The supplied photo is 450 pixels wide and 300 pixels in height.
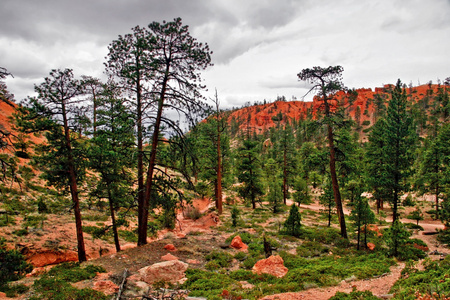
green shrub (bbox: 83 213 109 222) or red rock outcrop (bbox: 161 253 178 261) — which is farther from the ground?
red rock outcrop (bbox: 161 253 178 261)

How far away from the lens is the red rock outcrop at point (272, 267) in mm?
9430

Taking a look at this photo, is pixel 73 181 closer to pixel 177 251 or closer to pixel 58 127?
pixel 58 127

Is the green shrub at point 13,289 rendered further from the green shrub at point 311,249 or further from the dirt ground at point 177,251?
the green shrub at point 311,249

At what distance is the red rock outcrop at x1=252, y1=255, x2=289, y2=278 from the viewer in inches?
371

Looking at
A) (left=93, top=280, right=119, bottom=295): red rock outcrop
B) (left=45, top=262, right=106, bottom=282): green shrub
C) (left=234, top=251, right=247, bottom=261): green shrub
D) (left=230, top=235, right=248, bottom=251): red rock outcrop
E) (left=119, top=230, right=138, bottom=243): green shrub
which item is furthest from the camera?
(left=119, top=230, right=138, bottom=243): green shrub

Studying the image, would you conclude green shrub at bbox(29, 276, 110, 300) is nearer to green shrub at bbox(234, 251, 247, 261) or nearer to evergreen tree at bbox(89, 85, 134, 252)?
evergreen tree at bbox(89, 85, 134, 252)

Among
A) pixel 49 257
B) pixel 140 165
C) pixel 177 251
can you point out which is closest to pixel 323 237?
pixel 177 251

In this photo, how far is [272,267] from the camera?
977cm

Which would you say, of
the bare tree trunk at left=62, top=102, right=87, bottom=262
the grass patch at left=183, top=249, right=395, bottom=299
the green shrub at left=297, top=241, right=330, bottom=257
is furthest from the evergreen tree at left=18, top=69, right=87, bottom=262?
the green shrub at left=297, top=241, right=330, bottom=257

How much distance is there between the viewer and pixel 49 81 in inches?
374

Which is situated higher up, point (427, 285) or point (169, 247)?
point (427, 285)

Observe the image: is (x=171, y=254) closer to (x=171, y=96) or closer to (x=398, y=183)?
(x=171, y=96)

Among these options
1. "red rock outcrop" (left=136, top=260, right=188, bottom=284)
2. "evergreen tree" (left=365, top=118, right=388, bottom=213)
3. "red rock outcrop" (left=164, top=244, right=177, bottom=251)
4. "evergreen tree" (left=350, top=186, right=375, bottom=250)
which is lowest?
"red rock outcrop" (left=164, top=244, right=177, bottom=251)

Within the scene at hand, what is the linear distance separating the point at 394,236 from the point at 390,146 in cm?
1104
